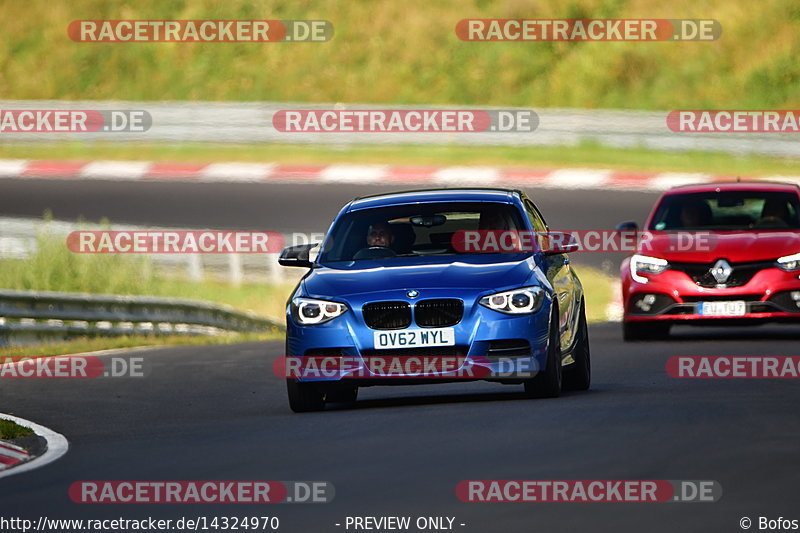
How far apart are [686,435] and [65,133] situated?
28.4 meters

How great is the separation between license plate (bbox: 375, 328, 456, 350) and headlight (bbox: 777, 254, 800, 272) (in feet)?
19.6

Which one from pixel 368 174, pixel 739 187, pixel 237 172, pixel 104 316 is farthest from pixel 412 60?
pixel 739 187

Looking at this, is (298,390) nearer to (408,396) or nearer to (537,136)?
(408,396)

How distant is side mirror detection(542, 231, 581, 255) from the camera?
12.1 metres

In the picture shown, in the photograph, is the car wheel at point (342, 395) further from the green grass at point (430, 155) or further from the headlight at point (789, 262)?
the green grass at point (430, 155)

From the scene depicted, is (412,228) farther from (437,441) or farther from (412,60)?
(412,60)

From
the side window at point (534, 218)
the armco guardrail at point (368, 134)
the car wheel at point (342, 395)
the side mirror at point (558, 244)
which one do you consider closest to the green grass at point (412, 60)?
the armco guardrail at point (368, 134)

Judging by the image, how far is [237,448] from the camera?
9.72 metres

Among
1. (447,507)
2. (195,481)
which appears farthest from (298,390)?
(447,507)

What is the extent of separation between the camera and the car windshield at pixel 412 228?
12.1 metres

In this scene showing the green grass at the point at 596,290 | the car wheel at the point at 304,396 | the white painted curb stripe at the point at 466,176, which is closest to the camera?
the car wheel at the point at 304,396

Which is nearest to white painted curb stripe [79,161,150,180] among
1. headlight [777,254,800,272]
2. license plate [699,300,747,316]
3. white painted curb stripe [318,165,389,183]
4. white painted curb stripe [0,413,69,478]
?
white painted curb stripe [318,165,389,183]

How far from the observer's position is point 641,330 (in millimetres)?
17188

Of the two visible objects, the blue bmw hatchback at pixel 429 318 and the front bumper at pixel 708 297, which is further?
the front bumper at pixel 708 297
